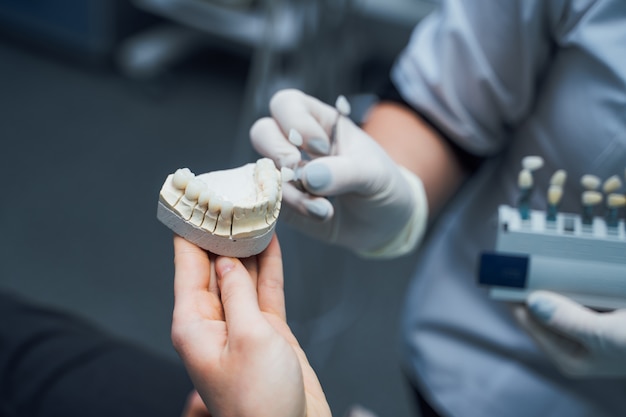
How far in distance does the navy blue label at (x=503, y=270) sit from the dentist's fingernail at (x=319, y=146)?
204 millimetres

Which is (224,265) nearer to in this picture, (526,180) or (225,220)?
(225,220)

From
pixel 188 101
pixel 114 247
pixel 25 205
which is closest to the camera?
pixel 114 247

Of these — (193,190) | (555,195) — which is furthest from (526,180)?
(193,190)

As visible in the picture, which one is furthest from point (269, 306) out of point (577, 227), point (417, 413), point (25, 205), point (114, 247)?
point (25, 205)

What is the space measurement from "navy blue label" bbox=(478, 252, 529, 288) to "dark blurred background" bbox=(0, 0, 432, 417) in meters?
0.20

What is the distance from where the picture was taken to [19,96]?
264cm

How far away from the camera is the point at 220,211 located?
2.05 ft

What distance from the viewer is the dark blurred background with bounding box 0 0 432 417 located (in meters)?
1.39

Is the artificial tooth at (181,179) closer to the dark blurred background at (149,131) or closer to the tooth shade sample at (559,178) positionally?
the dark blurred background at (149,131)

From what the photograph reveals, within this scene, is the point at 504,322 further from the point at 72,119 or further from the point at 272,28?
the point at 72,119

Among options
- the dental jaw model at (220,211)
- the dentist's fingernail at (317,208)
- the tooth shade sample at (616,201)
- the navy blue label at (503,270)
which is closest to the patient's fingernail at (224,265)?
the dental jaw model at (220,211)

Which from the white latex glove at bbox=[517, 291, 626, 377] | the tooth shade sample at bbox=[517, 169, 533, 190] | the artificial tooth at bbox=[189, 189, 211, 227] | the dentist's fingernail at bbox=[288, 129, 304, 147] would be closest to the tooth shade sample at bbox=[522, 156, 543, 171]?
the tooth shade sample at bbox=[517, 169, 533, 190]

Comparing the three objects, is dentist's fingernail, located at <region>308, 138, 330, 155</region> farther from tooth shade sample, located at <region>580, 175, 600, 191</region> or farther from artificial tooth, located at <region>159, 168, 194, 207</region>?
tooth shade sample, located at <region>580, 175, 600, 191</region>

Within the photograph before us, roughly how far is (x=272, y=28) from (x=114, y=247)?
740 millimetres
